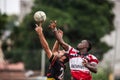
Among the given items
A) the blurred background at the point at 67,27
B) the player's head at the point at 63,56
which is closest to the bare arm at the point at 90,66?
the player's head at the point at 63,56

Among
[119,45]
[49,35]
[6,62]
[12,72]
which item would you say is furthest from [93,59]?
[119,45]

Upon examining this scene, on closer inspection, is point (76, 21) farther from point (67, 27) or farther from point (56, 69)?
point (56, 69)

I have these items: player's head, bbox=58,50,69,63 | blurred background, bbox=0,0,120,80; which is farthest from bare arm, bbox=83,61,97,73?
blurred background, bbox=0,0,120,80

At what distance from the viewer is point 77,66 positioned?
1296 cm

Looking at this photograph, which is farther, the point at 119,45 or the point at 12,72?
the point at 119,45

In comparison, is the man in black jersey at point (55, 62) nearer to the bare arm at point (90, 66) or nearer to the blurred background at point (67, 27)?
the bare arm at point (90, 66)

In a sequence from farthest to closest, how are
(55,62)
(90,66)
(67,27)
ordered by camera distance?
(67,27) → (55,62) → (90,66)

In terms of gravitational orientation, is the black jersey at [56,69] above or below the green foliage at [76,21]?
below

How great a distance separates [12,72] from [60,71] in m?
A: 25.9

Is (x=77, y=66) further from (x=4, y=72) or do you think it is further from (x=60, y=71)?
(x=4, y=72)

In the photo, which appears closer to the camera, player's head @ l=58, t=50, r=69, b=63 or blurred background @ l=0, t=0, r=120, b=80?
player's head @ l=58, t=50, r=69, b=63

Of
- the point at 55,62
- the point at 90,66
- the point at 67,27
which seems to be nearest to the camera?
the point at 90,66

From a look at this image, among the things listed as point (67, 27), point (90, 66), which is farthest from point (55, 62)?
point (67, 27)

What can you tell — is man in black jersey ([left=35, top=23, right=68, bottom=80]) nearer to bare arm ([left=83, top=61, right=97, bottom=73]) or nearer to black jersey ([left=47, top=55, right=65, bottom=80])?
black jersey ([left=47, top=55, right=65, bottom=80])
